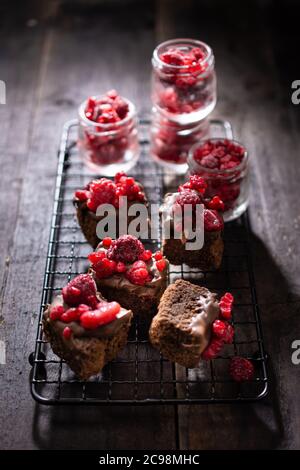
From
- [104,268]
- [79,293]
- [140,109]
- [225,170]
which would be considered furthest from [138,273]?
[140,109]

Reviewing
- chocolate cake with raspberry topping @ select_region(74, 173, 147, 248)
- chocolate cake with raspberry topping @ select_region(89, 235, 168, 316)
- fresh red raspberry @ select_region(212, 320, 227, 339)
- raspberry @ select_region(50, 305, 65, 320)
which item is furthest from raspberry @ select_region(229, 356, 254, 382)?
chocolate cake with raspberry topping @ select_region(74, 173, 147, 248)

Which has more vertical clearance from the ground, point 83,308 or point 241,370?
point 83,308

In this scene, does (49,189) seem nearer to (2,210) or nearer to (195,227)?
(2,210)

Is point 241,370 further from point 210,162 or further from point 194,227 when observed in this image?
point 210,162

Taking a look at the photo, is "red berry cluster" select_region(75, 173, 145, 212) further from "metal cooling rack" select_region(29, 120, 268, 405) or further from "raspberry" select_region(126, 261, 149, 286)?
"raspberry" select_region(126, 261, 149, 286)

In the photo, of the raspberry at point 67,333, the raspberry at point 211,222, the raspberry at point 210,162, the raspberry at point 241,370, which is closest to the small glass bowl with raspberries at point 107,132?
the raspberry at point 210,162
